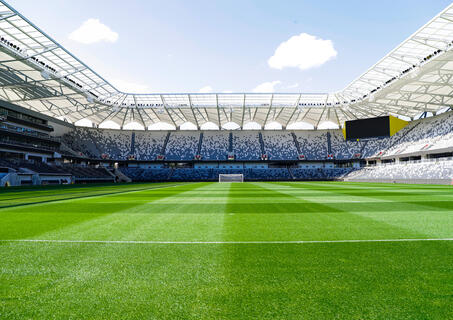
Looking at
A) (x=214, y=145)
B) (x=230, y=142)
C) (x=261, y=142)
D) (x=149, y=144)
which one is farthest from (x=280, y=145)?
(x=149, y=144)

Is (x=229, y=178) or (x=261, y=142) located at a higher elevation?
(x=261, y=142)

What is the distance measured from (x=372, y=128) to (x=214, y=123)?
107 ft

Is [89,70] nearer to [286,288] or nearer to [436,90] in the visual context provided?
[286,288]

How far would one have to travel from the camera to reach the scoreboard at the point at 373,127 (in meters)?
50.1

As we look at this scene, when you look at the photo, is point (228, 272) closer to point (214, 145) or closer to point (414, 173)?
point (414, 173)

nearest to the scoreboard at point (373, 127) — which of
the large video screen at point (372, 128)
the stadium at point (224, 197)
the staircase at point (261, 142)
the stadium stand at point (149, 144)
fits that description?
the large video screen at point (372, 128)

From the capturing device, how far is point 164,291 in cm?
260

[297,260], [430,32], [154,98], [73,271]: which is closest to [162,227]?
[73,271]

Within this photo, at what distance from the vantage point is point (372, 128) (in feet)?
164

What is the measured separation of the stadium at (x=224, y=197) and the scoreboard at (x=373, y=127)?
26cm

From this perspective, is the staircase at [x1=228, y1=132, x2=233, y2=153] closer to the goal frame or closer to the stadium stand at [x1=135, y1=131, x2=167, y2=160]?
the goal frame

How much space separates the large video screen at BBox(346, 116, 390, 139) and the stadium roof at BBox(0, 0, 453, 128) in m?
2.17


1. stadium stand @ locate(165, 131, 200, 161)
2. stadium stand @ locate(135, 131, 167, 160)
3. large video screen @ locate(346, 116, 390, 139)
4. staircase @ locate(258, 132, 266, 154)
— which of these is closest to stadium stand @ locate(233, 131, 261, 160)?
staircase @ locate(258, 132, 266, 154)

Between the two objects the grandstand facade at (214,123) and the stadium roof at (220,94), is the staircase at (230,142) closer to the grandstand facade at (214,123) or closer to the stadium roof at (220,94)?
the grandstand facade at (214,123)
